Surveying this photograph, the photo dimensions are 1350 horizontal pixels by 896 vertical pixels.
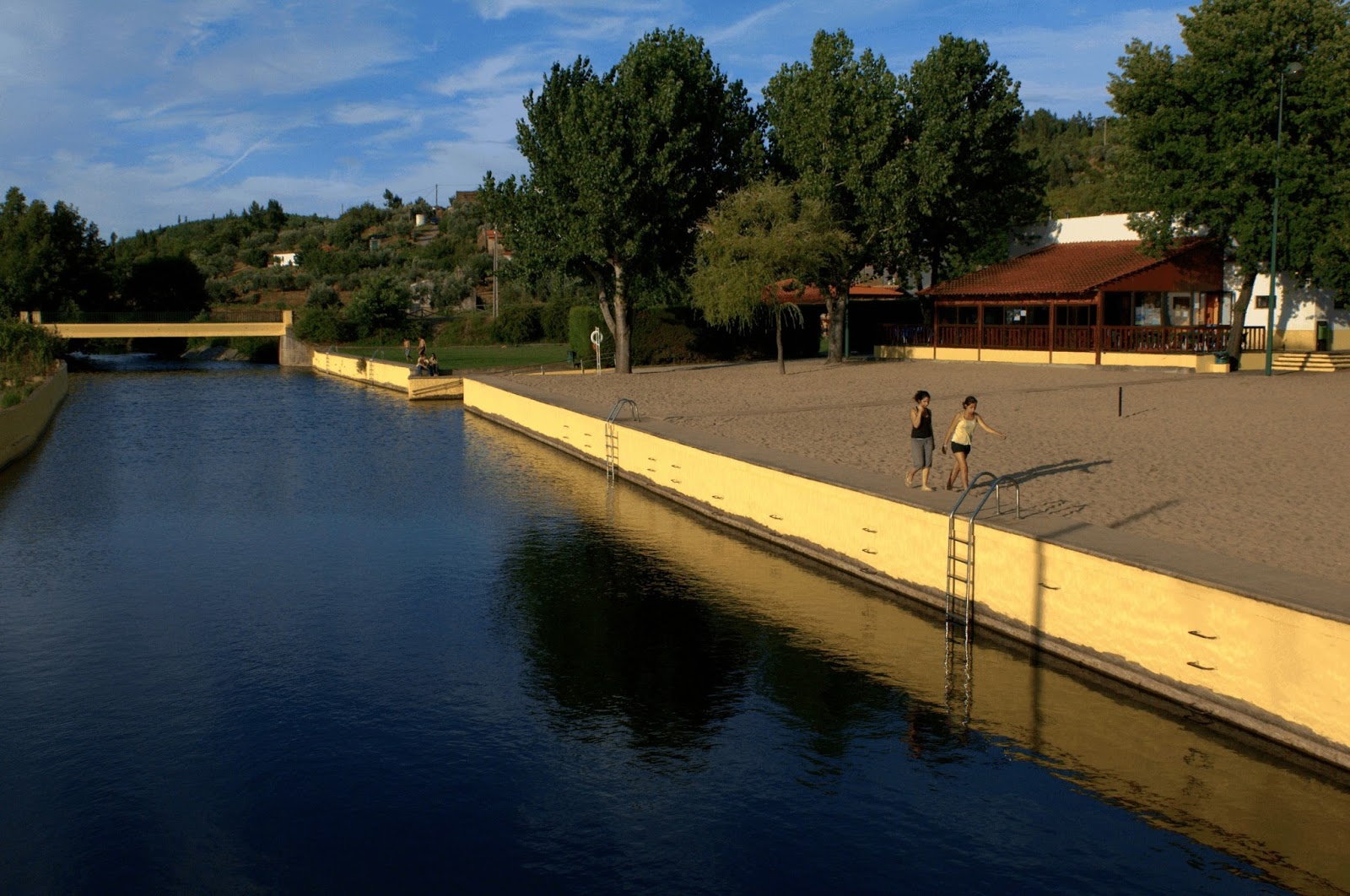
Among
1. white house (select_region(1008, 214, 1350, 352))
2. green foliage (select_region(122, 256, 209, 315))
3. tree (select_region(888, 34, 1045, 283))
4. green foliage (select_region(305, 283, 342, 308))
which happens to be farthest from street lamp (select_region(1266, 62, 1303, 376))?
green foliage (select_region(122, 256, 209, 315))

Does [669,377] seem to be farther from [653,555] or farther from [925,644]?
[925,644]

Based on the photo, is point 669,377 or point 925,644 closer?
point 925,644

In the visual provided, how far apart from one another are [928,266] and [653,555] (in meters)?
40.4

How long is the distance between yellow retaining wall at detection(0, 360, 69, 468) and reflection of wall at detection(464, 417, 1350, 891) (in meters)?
21.9

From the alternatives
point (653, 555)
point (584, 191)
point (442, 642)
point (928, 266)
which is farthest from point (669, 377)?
point (442, 642)

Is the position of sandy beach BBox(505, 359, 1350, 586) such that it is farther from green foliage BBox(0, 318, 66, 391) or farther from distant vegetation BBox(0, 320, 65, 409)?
green foliage BBox(0, 318, 66, 391)

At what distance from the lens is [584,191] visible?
4712cm

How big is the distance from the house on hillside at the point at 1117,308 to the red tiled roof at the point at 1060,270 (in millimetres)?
64

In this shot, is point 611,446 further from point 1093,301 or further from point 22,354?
point 22,354

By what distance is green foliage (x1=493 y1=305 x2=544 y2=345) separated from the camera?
3209 inches

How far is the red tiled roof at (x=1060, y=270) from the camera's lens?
4656 cm

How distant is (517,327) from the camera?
267ft

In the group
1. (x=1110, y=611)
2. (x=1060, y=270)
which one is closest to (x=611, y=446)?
(x=1110, y=611)

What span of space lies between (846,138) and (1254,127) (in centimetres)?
1580
